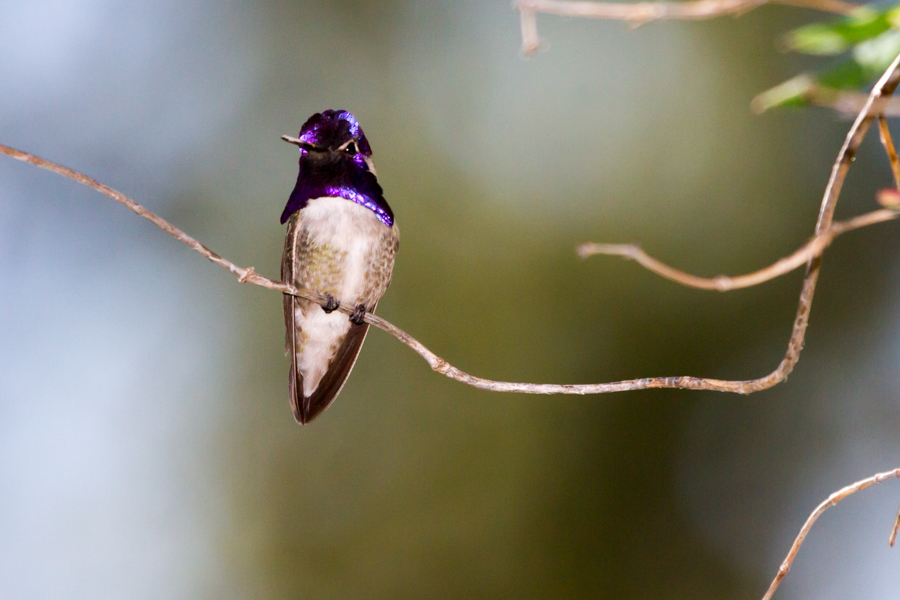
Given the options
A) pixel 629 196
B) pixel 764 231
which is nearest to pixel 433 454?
pixel 629 196

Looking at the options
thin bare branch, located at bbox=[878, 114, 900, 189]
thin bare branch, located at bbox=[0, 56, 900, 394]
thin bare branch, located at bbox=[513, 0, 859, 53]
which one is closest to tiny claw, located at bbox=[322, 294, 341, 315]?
thin bare branch, located at bbox=[0, 56, 900, 394]

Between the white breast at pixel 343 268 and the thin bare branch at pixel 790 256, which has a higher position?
the white breast at pixel 343 268

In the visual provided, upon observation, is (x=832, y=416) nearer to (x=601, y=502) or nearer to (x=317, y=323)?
(x=601, y=502)

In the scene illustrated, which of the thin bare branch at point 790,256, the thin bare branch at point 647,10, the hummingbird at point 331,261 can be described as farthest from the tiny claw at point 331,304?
the thin bare branch at point 647,10

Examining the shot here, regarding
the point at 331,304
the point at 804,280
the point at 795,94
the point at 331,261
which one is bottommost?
the point at 804,280

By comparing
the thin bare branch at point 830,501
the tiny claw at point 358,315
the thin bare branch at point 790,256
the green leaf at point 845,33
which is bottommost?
the thin bare branch at point 830,501

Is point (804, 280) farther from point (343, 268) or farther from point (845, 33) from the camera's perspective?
point (343, 268)

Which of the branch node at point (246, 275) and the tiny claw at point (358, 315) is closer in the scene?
the branch node at point (246, 275)

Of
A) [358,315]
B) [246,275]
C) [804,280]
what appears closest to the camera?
[804,280]

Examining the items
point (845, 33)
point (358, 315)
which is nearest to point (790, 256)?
point (845, 33)

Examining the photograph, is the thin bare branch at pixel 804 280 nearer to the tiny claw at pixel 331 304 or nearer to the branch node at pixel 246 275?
the branch node at pixel 246 275
